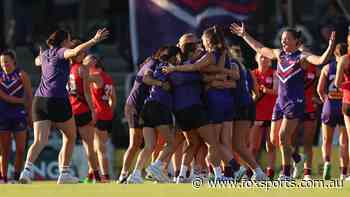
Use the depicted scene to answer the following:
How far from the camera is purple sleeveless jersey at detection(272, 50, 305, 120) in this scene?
858 inches

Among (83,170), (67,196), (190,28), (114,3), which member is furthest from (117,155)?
(67,196)

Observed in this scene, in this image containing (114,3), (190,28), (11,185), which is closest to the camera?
(11,185)

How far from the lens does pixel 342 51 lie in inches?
912

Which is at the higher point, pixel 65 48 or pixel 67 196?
pixel 65 48

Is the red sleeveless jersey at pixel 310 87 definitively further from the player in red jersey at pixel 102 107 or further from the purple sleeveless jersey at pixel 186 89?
the player in red jersey at pixel 102 107

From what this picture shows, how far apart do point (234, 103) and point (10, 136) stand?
3.92 m

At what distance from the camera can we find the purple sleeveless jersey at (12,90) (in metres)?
23.6

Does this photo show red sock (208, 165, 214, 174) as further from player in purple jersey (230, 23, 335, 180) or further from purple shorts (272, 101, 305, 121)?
purple shorts (272, 101, 305, 121)

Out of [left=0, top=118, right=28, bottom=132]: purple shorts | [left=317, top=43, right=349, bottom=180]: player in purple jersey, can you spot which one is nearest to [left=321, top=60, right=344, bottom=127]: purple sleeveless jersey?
[left=317, top=43, right=349, bottom=180]: player in purple jersey

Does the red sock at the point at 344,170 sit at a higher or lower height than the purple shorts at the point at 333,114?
lower

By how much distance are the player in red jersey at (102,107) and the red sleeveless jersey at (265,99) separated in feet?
7.65

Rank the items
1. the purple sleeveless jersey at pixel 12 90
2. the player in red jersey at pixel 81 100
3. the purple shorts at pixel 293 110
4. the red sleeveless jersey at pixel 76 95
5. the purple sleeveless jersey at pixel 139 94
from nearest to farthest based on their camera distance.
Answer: the purple shorts at pixel 293 110 < the purple sleeveless jersey at pixel 139 94 < the player in red jersey at pixel 81 100 < the red sleeveless jersey at pixel 76 95 < the purple sleeveless jersey at pixel 12 90

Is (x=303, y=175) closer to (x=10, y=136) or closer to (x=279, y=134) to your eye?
(x=279, y=134)

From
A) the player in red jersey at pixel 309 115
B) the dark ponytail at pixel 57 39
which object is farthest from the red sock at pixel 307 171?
the dark ponytail at pixel 57 39
